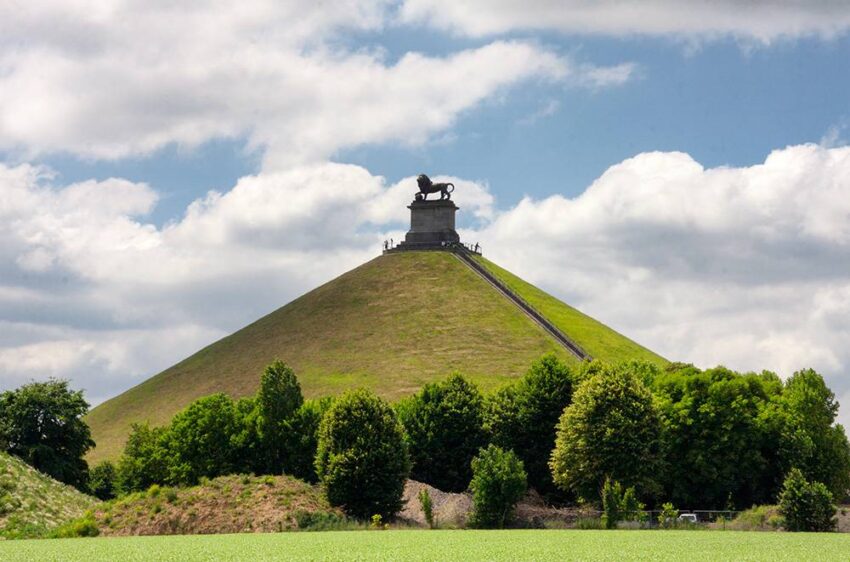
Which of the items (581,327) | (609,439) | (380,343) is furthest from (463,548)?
(581,327)

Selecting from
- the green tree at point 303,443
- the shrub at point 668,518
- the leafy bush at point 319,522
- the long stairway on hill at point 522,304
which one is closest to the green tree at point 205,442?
the green tree at point 303,443

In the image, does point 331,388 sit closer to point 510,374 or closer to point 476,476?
point 510,374

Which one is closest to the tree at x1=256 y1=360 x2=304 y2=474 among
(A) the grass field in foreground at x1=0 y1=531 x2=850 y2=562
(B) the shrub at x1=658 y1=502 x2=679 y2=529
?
(B) the shrub at x1=658 y1=502 x2=679 y2=529

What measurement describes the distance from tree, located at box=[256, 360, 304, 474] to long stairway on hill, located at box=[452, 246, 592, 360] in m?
65.5

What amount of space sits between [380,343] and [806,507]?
107m

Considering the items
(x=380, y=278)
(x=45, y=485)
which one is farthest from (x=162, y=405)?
(x=45, y=485)

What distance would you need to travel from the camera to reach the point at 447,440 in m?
95.2

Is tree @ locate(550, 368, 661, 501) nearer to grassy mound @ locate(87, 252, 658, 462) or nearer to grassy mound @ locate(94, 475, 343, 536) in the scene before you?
grassy mound @ locate(94, 475, 343, 536)

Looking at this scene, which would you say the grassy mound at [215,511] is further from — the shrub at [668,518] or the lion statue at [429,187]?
the lion statue at [429,187]

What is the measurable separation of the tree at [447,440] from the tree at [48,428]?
34119 mm

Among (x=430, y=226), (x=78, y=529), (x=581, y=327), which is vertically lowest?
(x=78, y=529)

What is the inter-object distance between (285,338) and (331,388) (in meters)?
29.2

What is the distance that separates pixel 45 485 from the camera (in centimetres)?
7538

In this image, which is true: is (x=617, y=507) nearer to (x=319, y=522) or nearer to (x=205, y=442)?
(x=319, y=522)
